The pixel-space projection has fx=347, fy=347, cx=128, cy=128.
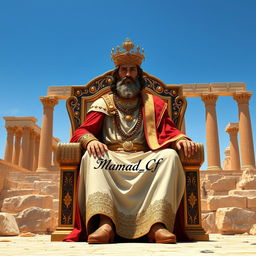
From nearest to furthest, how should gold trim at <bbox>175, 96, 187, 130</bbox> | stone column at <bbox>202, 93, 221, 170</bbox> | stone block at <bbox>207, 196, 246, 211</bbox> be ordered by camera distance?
gold trim at <bbox>175, 96, 187, 130</bbox>
stone block at <bbox>207, 196, 246, 211</bbox>
stone column at <bbox>202, 93, 221, 170</bbox>

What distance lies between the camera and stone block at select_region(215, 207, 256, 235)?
438 inches

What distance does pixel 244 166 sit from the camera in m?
30.6

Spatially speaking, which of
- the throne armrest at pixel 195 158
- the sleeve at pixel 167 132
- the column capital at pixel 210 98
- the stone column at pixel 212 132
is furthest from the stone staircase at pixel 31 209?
the column capital at pixel 210 98

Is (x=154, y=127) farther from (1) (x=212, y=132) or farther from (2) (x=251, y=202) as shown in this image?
(1) (x=212, y=132)

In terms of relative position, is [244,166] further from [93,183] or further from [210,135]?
[93,183]

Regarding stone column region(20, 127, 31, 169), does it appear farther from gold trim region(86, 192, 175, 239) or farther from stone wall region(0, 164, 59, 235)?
gold trim region(86, 192, 175, 239)

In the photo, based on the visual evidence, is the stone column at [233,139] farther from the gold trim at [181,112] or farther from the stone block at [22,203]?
the gold trim at [181,112]

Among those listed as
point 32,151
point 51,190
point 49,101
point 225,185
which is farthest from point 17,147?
point 225,185

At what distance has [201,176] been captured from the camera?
2480 cm

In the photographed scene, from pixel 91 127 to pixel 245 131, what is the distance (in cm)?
2858

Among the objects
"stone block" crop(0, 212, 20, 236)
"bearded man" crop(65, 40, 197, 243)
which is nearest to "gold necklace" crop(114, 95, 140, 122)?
"bearded man" crop(65, 40, 197, 243)

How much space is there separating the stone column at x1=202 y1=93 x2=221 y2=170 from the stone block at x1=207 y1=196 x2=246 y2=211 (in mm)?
16973

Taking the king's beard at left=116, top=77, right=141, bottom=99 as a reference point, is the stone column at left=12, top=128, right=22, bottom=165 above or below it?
above

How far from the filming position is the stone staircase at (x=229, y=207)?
11188mm
